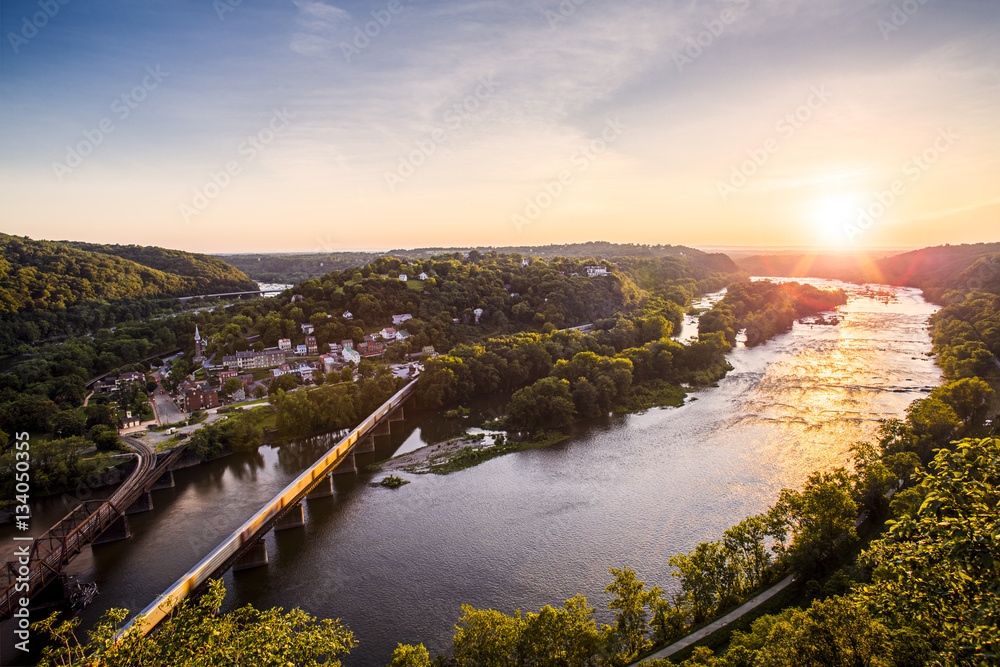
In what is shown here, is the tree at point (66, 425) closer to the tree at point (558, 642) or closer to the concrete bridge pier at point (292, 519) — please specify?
the concrete bridge pier at point (292, 519)

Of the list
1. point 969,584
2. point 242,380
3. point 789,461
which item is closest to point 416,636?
point 969,584

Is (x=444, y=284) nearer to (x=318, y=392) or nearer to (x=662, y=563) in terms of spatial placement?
(x=318, y=392)

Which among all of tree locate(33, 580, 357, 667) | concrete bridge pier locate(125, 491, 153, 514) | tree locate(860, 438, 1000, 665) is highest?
tree locate(860, 438, 1000, 665)

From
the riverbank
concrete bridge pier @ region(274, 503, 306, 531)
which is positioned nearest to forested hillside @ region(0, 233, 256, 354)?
concrete bridge pier @ region(274, 503, 306, 531)

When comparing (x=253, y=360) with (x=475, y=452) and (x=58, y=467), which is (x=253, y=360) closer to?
(x=58, y=467)

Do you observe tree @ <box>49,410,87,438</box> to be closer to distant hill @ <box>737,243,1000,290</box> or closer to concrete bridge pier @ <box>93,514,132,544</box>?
concrete bridge pier @ <box>93,514,132,544</box>

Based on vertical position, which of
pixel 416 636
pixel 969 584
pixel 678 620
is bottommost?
pixel 416 636

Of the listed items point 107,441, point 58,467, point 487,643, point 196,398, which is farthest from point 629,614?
point 196,398
